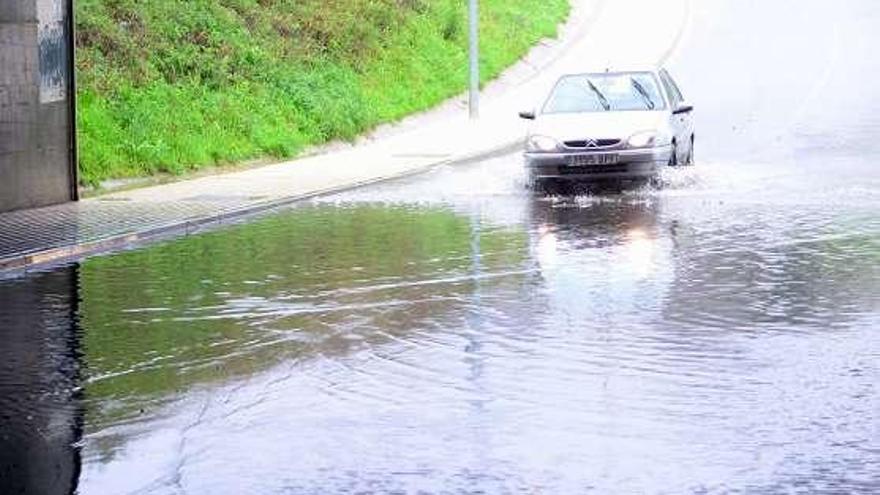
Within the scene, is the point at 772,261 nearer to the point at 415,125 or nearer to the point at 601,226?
the point at 601,226

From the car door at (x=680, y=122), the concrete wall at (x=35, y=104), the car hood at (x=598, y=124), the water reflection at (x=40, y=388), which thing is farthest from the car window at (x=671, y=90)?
the water reflection at (x=40, y=388)

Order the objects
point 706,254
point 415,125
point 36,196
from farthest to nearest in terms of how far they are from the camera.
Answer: point 415,125 < point 36,196 < point 706,254

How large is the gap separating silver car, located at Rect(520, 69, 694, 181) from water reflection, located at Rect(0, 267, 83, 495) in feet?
27.9

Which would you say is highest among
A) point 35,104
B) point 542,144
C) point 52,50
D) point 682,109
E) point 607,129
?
point 52,50

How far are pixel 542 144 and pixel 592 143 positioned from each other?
2.17ft

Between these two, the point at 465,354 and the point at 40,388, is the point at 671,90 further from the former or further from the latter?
the point at 40,388

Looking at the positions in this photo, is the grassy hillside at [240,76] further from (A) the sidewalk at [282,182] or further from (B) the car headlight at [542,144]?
(B) the car headlight at [542,144]

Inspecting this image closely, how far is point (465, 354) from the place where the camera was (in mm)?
10445

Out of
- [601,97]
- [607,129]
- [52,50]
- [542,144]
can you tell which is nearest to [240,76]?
[52,50]

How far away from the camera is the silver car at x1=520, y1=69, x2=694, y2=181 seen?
21.2 meters

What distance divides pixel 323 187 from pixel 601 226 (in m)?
6.06

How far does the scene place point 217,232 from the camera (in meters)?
18.3

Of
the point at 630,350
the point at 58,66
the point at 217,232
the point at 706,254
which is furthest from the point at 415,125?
the point at 630,350

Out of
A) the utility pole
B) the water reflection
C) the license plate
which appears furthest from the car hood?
the utility pole
